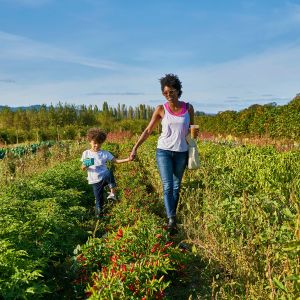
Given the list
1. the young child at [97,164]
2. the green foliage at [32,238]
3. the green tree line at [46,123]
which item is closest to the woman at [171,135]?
the young child at [97,164]

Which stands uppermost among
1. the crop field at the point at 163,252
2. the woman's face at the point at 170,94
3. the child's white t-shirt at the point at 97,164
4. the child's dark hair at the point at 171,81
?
the child's dark hair at the point at 171,81

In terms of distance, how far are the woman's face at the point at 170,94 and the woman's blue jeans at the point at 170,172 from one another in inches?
26.8

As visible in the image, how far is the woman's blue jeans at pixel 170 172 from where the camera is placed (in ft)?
16.9

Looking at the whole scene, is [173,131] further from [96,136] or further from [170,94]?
[96,136]

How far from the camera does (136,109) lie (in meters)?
88.3

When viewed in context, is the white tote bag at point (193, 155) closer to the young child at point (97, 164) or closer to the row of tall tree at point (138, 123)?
the young child at point (97, 164)

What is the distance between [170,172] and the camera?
204 inches

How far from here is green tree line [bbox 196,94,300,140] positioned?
17719 mm

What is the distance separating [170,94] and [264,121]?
1675 cm

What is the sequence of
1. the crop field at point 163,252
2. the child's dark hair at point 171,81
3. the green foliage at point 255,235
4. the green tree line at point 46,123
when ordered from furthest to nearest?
the green tree line at point 46,123 → the child's dark hair at point 171,81 → the crop field at point 163,252 → the green foliage at point 255,235

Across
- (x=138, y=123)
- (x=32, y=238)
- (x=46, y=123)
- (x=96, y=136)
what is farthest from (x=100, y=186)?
(x=138, y=123)

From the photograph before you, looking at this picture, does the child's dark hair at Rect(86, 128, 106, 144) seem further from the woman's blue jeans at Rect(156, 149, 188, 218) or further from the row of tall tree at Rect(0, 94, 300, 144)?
the row of tall tree at Rect(0, 94, 300, 144)

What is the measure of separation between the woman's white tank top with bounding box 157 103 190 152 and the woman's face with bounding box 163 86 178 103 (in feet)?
0.55

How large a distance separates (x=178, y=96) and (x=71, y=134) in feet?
92.5
